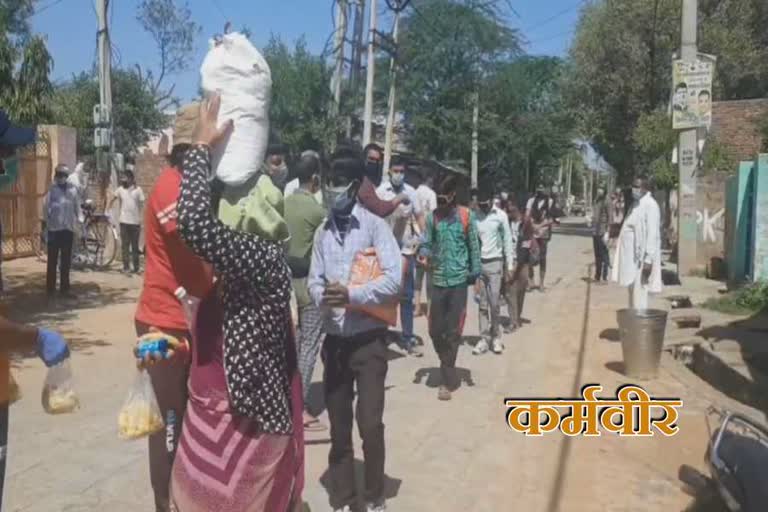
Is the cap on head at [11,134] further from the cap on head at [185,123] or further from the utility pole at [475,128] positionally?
the utility pole at [475,128]

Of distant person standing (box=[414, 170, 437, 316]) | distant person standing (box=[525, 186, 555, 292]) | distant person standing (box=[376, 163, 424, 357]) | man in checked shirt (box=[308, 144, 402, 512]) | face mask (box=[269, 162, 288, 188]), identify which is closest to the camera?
man in checked shirt (box=[308, 144, 402, 512])

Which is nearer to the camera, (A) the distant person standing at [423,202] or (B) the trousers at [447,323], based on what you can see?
(B) the trousers at [447,323]

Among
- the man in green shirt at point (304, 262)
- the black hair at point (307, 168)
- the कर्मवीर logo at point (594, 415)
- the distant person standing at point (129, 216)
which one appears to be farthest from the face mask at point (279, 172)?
the distant person standing at point (129, 216)

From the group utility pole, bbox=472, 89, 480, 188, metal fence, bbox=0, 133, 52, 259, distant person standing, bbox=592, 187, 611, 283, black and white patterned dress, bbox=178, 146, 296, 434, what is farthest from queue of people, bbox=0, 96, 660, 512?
utility pole, bbox=472, 89, 480, 188

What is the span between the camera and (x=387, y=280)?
13.4 feet

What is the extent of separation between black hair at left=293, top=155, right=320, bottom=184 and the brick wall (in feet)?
63.4

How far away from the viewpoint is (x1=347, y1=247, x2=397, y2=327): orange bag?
4.06 m

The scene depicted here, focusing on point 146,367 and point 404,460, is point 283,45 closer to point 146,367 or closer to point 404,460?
point 404,460

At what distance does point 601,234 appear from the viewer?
51.6ft

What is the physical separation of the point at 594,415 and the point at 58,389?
4.92m

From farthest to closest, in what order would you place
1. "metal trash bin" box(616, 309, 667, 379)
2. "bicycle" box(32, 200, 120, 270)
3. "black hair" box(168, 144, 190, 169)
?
"bicycle" box(32, 200, 120, 270), "metal trash bin" box(616, 309, 667, 379), "black hair" box(168, 144, 190, 169)

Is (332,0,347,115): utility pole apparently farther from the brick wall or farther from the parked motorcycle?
the parked motorcycle

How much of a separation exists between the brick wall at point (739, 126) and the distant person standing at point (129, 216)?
16049mm

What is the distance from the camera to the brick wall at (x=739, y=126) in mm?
22578
